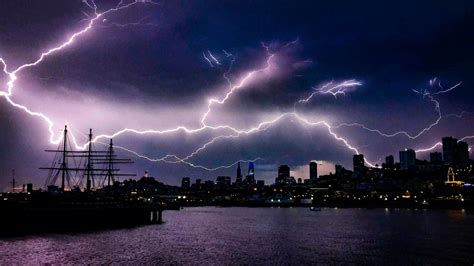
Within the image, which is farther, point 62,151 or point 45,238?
point 62,151

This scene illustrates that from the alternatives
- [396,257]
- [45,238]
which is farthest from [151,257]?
[396,257]

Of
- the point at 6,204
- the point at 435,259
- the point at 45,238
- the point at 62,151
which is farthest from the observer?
the point at 62,151

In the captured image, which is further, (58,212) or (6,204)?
(58,212)

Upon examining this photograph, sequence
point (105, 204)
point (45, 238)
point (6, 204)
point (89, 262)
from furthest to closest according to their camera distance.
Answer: point (105, 204), point (6, 204), point (45, 238), point (89, 262)

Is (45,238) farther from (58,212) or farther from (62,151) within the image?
(62,151)

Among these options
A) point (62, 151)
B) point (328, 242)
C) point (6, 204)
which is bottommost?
point (328, 242)

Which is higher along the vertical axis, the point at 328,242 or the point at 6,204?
the point at 6,204

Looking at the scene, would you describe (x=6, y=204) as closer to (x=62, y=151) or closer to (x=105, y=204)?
(x=105, y=204)

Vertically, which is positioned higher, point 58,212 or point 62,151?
point 62,151

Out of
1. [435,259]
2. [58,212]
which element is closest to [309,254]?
[435,259]
